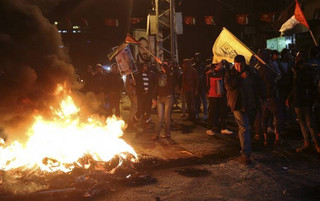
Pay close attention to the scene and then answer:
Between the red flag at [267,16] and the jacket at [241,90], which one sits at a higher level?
the red flag at [267,16]


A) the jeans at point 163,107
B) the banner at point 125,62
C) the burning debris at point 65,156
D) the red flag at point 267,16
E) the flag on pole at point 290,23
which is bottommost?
the burning debris at point 65,156

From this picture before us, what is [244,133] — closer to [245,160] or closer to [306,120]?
[245,160]

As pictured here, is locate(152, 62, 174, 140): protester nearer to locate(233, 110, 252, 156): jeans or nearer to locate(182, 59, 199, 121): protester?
locate(182, 59, 199, 121): protester

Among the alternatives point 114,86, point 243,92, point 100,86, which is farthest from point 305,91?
point 100,86

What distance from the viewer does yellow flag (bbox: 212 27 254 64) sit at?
718 centimetres

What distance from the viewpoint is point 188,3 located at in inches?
1292

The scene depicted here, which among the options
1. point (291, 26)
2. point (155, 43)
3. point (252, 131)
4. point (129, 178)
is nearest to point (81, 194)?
point (129, 178)

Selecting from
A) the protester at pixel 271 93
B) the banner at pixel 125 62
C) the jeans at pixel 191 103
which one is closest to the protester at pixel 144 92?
the banner at pixel 125 62

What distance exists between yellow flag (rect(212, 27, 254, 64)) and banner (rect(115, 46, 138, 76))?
425cm

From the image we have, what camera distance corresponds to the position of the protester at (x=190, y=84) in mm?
11688

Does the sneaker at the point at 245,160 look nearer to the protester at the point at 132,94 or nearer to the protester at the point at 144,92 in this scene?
the protester at the point at 144,92

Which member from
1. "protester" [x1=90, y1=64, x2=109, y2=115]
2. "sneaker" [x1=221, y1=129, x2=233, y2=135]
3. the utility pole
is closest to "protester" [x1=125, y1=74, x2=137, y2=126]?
"protester" [x1=90, y1=64, x2=109, y2=115]

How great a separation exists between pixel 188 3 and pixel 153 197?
98.6 feet

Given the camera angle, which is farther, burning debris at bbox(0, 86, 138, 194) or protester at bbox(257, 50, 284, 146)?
protester at bbox(257, 50, 284, 146)
